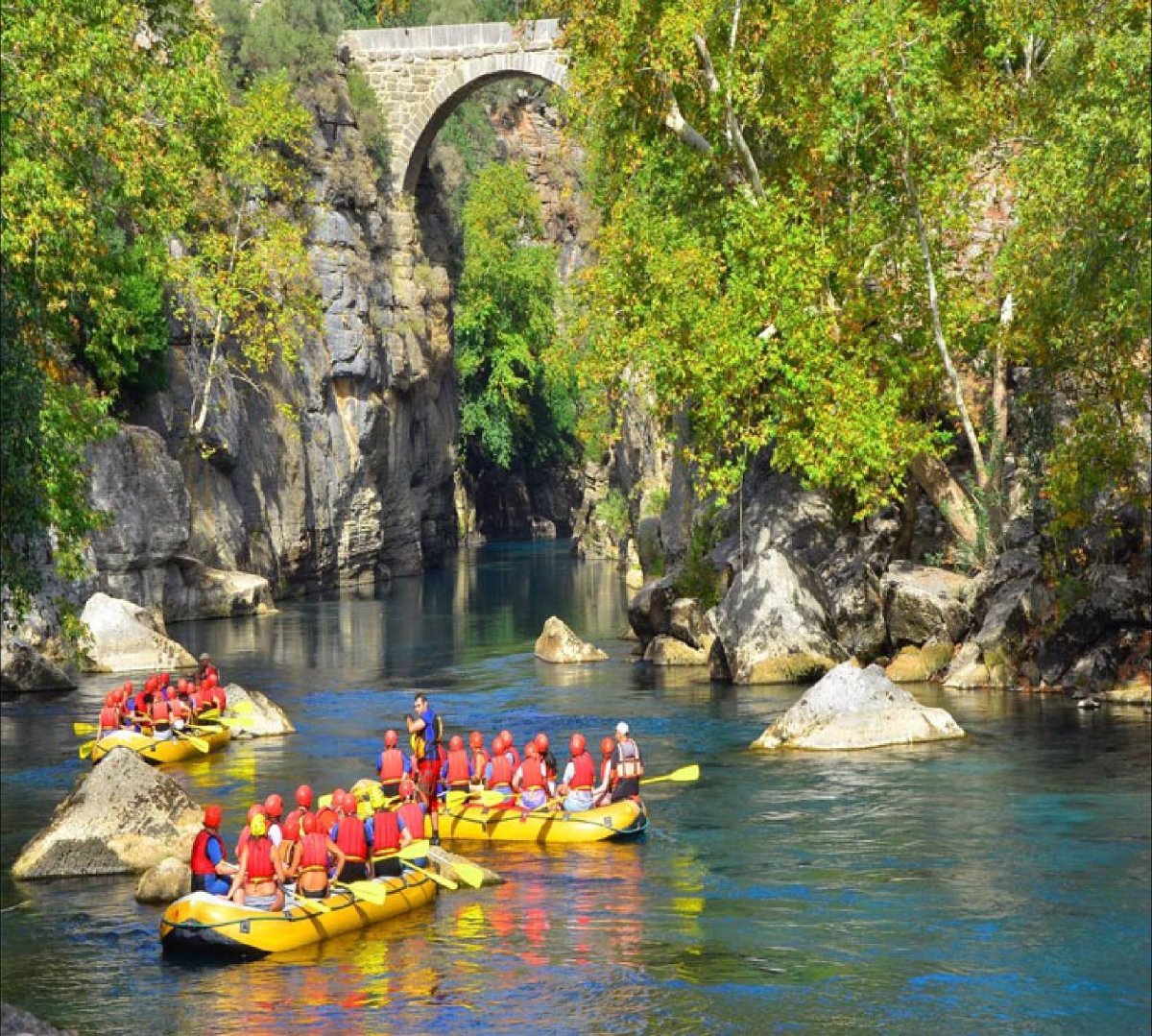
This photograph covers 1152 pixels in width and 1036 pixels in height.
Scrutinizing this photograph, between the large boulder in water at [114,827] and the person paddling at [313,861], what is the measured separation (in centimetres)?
305

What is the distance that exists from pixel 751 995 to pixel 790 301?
809 inches

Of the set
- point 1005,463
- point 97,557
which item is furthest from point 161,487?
point 1005,463

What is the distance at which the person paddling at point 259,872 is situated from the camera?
2055 cm

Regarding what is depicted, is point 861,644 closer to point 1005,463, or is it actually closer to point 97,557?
point 1005,463

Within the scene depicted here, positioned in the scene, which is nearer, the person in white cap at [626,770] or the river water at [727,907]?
the river water at [727,907]

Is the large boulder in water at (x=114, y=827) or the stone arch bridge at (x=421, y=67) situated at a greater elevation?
the stone arch bridge at (x=421, y=67)

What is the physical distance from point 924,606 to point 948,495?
2.65 meters

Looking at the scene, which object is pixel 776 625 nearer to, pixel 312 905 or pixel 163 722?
pixel 163 722

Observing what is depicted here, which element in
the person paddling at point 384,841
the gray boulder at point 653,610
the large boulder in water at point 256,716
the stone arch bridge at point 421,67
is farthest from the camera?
the stone arch bridge at point 421,67

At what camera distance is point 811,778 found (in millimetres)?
27656

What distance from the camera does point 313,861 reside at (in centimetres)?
2116

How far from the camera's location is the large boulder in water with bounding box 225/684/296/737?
33.0 metres

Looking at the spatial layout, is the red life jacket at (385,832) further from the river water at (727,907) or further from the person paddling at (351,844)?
the river water at (727,907)

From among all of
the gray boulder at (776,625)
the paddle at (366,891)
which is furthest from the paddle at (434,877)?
the gray boulder at (776,625)
